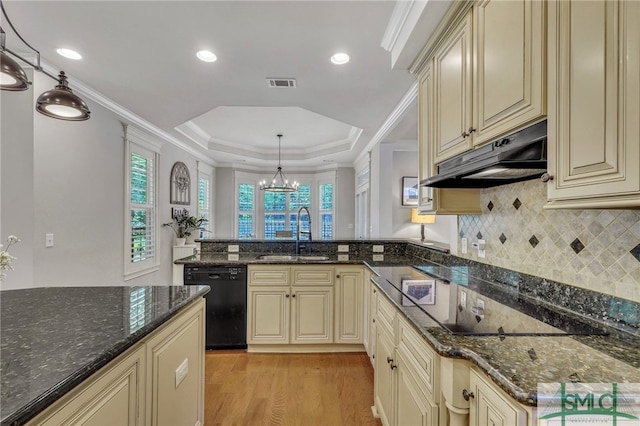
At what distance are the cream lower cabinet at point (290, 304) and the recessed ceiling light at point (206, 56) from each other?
189cm

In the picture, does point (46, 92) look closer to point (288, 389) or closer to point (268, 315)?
point (268, 315)

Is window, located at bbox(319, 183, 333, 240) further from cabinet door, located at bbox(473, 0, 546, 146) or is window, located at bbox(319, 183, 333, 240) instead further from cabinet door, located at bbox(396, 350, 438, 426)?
cabinet door, located at bbox(473, 0, 546, 146)

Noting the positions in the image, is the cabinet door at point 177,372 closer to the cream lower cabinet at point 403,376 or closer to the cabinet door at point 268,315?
the cream lower cabinet at point 403,376

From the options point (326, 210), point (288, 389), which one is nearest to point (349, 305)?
point (288, 389)

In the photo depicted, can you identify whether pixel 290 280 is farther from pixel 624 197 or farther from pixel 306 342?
pixel 624 197

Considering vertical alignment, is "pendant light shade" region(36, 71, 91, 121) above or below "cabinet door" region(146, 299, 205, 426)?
above

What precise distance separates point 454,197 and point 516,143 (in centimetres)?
90

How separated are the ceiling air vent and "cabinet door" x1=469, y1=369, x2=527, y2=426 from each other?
2626 mm

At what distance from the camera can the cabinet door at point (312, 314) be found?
3.01m

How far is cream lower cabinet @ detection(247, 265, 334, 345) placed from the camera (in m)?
3.00

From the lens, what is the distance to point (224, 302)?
302 centimetres

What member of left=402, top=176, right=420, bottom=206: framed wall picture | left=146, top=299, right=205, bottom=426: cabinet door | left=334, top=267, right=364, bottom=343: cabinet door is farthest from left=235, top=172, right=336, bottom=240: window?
left=146, top=299, right=205, bottom=426: cabinet door

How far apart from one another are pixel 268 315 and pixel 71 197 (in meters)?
2.25

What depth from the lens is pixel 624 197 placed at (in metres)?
0.81
